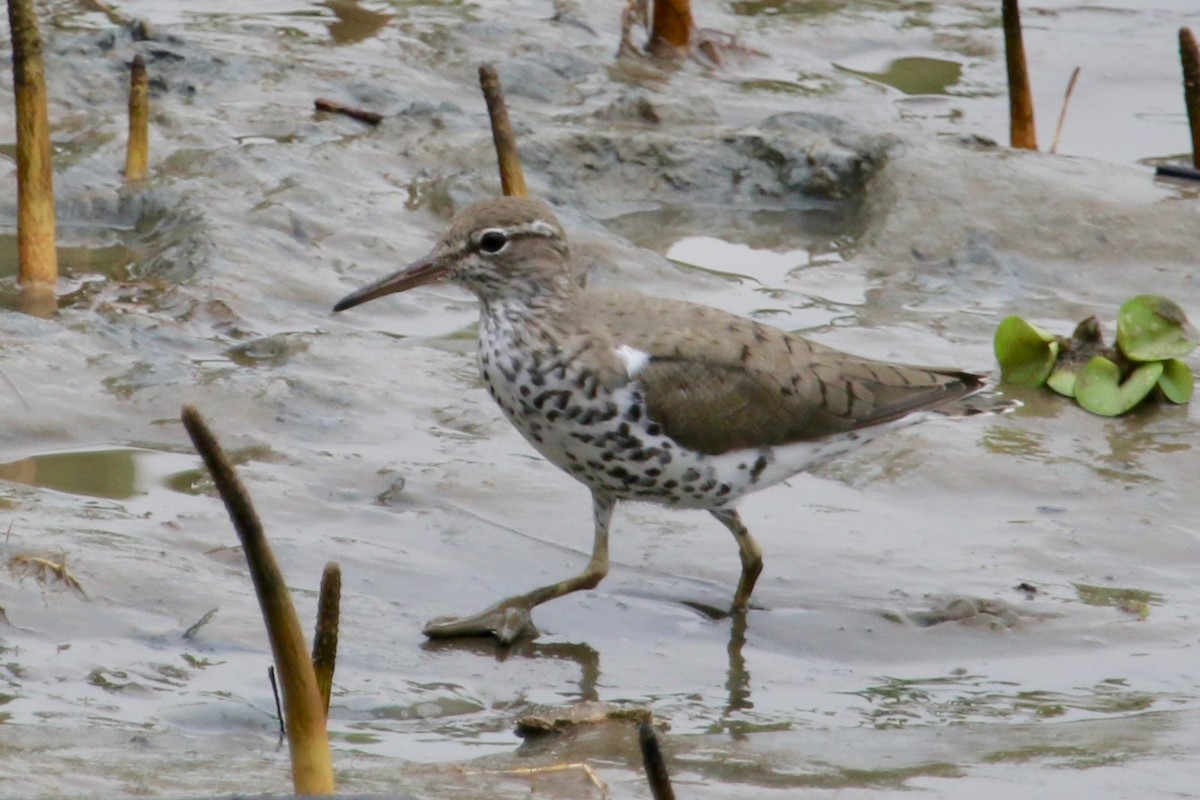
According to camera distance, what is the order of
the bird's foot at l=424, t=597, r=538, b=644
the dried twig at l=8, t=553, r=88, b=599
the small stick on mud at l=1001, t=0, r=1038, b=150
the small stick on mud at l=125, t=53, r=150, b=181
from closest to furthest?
the dried twig at l=8, t=553, r=88, b=599
the bird's foot at l=424, t=597, r=538, b=644
the small stick on mud at l=125, t=53, r=150, b=181
the small stick on mud at l=1001, t=0, r=1038, b=150

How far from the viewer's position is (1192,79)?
30.3 feet

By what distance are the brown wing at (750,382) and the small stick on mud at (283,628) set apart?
2.59m

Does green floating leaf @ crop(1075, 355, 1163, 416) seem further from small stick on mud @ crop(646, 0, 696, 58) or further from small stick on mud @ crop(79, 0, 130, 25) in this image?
small stick on mud @ crop(79, 0, 130, 25)

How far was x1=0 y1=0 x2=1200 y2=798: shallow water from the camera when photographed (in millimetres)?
4980

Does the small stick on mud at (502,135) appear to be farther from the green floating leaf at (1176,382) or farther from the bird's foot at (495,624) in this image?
the green floating leaf at (1176,382)

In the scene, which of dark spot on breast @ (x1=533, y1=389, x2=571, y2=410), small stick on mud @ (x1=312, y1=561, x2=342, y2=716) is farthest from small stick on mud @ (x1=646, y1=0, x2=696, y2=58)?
small stick on mud @ (x1=312, y1=561, x2=342, y2=716)

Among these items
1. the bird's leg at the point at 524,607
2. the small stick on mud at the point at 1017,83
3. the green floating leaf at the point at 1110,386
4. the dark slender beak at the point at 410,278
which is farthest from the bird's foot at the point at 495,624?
the small stick on mud at the point at 1017,83

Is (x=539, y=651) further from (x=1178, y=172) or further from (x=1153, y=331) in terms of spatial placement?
(x=1178, y=172)

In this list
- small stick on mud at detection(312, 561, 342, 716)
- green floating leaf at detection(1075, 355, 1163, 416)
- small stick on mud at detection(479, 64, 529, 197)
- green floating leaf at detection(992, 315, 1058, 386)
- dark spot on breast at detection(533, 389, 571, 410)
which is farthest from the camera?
small stick on mud at detection(479, 64, 529, 197)

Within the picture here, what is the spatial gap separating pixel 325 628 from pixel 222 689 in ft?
4.87

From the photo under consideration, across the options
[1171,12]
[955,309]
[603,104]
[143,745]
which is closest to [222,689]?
[143,745]

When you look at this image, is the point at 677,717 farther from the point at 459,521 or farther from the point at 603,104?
the point at 603,104

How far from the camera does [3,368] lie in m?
7.02

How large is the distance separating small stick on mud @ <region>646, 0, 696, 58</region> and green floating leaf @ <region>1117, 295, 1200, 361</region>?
174 inches
